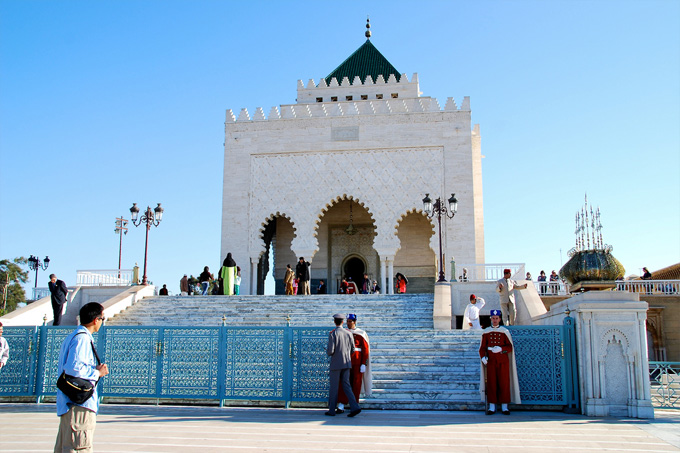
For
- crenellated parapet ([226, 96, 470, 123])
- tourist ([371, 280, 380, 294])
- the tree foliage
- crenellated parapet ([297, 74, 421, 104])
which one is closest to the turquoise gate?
tourist ([371, 280, 380, 294])

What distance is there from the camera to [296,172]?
18484 millimetres

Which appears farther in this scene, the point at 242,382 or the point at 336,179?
the point at 336,179

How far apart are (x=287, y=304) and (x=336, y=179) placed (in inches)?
243

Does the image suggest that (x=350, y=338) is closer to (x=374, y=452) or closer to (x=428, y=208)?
(x=374, y=452)

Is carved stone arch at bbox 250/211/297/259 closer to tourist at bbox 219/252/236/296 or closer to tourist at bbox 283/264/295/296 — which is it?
tourist at bbox 219/252/236/296

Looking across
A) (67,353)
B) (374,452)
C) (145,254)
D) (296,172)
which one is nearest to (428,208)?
(296,172)

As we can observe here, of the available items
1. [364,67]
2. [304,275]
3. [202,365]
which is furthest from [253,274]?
[202,365]

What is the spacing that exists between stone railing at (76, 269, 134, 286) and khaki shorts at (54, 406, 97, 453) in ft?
39.1

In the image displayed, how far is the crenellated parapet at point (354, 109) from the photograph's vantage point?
1845 cm

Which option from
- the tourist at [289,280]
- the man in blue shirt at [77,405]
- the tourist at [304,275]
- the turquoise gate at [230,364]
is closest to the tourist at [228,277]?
the tourist at [289,280]

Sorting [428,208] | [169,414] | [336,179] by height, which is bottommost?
[169,414]

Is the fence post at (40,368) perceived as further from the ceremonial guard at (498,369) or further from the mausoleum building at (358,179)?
the mausoleum building at (358,179)

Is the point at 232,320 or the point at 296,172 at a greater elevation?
the point at 296,172

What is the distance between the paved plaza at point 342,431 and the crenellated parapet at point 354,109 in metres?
13.1
